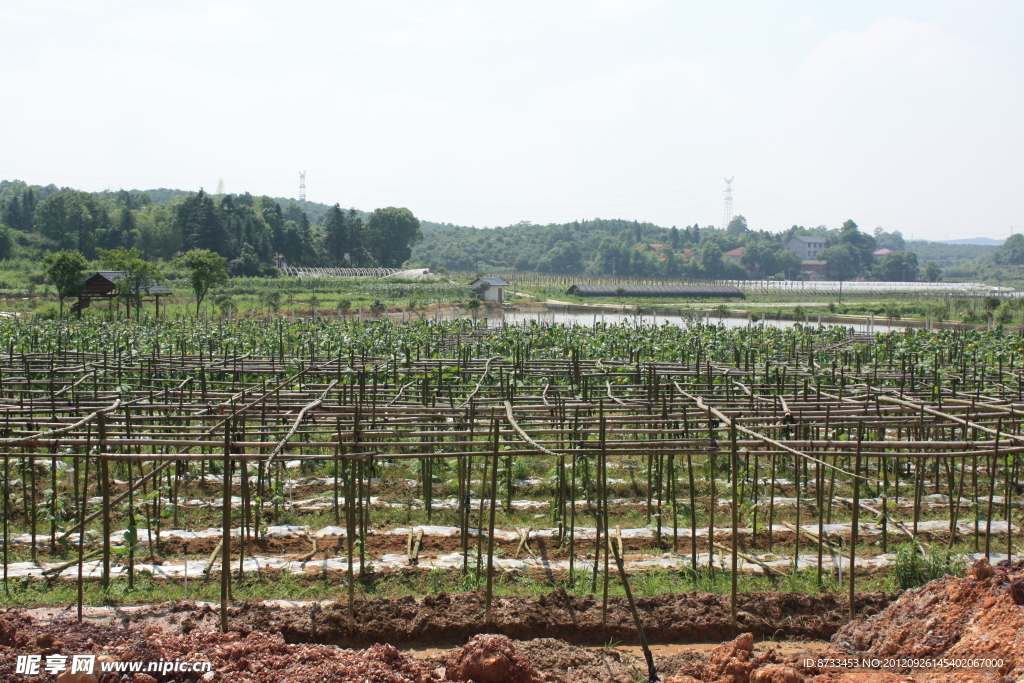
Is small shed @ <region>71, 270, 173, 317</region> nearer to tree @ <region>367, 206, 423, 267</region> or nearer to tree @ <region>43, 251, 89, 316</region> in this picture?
tree @ <region>43, 251, 89, 316</region>

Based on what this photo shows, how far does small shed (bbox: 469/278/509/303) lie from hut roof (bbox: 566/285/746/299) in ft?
31.8

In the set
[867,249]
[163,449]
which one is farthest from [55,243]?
[867,249]

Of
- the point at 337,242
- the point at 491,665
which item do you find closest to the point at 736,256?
the point at 337,242

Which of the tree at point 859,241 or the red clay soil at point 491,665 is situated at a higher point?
the tree at point 859,241

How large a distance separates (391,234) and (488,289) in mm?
40288

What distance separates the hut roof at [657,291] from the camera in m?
69.8

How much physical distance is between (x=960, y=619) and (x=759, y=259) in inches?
4723

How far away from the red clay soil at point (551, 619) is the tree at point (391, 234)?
3514 inches

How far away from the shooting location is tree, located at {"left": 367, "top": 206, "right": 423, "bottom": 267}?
95.0 meters

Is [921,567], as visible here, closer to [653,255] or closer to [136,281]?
[136,281]

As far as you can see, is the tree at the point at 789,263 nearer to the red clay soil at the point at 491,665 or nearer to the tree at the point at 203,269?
the tree at the point at 203,269

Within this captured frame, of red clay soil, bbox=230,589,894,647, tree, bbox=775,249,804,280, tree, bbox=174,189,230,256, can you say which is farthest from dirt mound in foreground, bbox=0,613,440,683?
tree, bbox=775,249,804,280

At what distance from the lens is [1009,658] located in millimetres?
5086

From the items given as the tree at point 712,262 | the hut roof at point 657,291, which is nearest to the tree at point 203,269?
the hut roof at point 657,291
